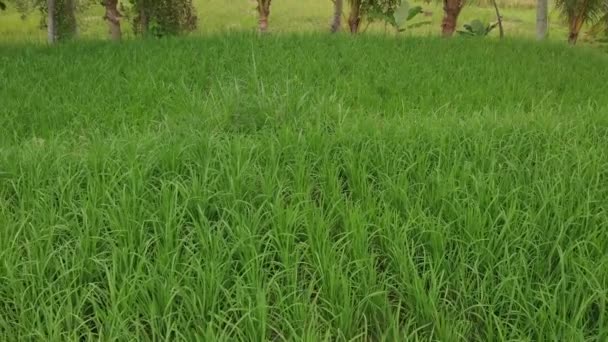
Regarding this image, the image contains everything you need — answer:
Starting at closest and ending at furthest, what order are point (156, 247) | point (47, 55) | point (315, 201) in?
point (156, 247) → point (315, 201) → point (47, 55)

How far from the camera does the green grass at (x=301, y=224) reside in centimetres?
190

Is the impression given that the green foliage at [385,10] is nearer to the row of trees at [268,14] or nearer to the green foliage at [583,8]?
the row of trees at [268,14]

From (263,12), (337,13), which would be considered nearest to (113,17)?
(263,12)

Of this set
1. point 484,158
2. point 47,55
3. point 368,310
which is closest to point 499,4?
point 47,55

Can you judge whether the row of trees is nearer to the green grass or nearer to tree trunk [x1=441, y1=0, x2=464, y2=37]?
tree trunk [x1=441, y1=0, x2=464, y2=37]

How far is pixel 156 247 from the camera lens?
2.27 metres

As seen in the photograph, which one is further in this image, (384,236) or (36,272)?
(384,236)

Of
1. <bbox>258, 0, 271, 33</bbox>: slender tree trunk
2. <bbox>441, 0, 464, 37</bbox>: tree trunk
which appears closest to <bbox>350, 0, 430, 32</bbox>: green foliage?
<bbox>441, 0, 464, 37</bbox>: tree trunk

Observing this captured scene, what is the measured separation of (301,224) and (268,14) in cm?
946

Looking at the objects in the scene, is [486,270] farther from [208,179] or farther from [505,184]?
[208,179]

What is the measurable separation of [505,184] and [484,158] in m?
0.39

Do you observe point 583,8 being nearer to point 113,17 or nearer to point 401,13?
point 401,13

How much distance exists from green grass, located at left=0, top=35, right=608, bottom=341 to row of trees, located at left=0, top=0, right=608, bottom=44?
263 inches

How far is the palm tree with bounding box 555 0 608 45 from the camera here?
43.6 ft
